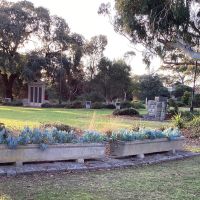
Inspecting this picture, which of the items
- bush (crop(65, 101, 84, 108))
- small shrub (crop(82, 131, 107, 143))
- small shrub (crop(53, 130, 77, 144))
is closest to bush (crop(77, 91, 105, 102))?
bush (crop(65, 101, 84, 108))

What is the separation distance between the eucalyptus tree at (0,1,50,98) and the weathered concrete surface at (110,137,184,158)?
2842 cm

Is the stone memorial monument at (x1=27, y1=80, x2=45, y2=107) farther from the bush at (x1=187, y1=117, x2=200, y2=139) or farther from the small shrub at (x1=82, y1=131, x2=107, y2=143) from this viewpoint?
the small shrub at (x1=82, y1=131, x2=107, y2=143)

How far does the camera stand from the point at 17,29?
1398 inches

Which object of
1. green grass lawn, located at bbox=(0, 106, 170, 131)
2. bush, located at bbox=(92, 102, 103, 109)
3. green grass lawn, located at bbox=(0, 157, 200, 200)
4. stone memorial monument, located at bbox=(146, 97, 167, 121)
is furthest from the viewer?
bush, located at bbox=(92, 102, 103, 109)

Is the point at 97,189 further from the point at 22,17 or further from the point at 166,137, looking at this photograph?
the point at 22,17

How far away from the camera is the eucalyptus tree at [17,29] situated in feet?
117

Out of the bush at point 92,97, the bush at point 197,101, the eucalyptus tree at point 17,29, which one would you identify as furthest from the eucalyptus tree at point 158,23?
the bush at point 197,101

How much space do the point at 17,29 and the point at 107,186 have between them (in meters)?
32.1

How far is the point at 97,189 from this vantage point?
5199 mm

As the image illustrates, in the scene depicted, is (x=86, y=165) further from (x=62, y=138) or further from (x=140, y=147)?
(x=140, y=147)

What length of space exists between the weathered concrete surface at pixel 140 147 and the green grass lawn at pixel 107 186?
915 mm

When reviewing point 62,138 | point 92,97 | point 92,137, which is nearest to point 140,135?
point 92,137

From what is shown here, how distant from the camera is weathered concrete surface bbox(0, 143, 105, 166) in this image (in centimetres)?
598

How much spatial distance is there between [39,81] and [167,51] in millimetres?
22386
